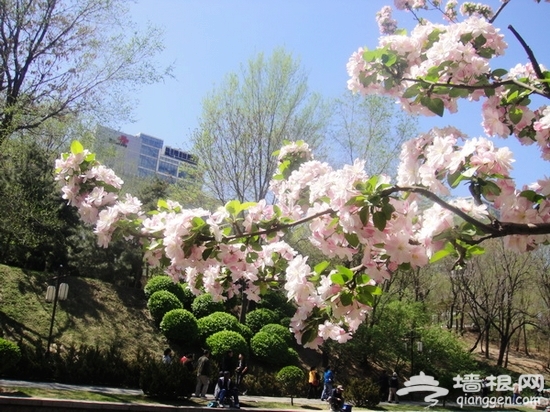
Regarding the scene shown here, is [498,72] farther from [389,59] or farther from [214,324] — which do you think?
[214,324]

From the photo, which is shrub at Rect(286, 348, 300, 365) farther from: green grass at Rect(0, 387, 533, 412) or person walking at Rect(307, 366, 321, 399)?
green grass at Rect(0, 387, 533, 412)

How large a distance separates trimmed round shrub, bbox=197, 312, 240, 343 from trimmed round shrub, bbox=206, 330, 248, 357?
2.33ft

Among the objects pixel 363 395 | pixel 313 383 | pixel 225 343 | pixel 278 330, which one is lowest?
pixel 363 395

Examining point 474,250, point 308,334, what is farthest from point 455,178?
point 308,334

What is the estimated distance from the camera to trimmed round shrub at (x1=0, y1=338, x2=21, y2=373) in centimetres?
1080

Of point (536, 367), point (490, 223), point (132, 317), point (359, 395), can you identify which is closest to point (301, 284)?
point (490, 223)

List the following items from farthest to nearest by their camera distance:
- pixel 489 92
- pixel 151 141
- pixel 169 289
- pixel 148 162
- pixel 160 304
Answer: pixel 151 141 < pixel 148 162 < pixel 169 289 < pixel 160 304 < pixel 489 92

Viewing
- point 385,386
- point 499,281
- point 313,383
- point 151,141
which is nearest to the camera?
point 313,383

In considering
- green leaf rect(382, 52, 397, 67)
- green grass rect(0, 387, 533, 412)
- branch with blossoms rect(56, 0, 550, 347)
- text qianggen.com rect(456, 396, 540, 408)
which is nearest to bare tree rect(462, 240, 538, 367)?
text qianggen.com rect(456, 396, 540, 408)

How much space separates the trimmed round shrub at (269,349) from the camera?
17688mm

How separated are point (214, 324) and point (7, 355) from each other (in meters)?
7.66

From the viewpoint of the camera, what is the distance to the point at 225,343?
16328 millimetres

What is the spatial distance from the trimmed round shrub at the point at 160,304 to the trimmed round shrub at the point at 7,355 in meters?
7.08

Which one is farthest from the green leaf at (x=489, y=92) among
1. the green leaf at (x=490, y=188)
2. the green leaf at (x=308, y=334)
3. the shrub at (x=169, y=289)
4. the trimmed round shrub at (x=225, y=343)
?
the shrub at (x=169, y=289)
